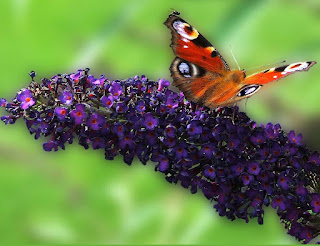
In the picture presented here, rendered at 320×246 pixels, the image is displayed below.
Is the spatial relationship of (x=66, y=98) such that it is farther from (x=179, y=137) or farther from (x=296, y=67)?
(x=296, y=67)

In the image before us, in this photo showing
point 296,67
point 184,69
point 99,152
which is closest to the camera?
point 296,67

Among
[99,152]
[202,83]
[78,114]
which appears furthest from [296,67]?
[99,152]

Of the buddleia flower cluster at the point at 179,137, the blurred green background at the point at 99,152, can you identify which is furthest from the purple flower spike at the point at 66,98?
the blurred green background at the point at 99,152

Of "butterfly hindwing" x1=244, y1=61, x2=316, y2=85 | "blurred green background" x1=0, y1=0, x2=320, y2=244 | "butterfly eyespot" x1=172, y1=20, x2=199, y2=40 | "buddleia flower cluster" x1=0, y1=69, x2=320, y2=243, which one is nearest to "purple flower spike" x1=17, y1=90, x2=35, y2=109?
"buddleia flower cluster" x1=0, y1=69, x2=320, y2=243

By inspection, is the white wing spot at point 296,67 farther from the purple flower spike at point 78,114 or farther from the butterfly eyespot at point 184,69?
the purple flower spike at point 78,114

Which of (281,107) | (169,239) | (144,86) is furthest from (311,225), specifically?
(169,239)

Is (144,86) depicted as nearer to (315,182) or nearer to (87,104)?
(87,104)
